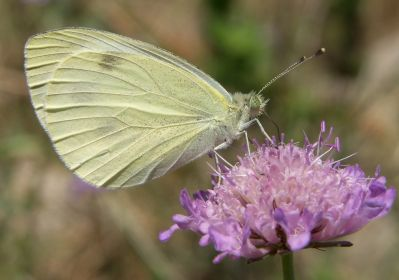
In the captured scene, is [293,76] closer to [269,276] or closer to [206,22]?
[206,22]

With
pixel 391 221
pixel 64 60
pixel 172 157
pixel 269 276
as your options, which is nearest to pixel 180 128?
pixel 172 157

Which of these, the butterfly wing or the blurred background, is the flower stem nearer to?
the butterfly wing

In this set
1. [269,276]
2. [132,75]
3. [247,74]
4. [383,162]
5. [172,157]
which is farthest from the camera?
[383,162]

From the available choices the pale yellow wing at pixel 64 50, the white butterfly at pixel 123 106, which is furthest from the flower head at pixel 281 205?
the pale yellow wing at pixel 64 50

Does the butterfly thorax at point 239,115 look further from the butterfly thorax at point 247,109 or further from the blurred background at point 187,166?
the blurred background at point 187,166

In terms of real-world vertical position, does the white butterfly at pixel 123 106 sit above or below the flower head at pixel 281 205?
above

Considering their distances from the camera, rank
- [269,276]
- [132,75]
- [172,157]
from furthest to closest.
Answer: [269,276]
[132,75]
[172,157]
